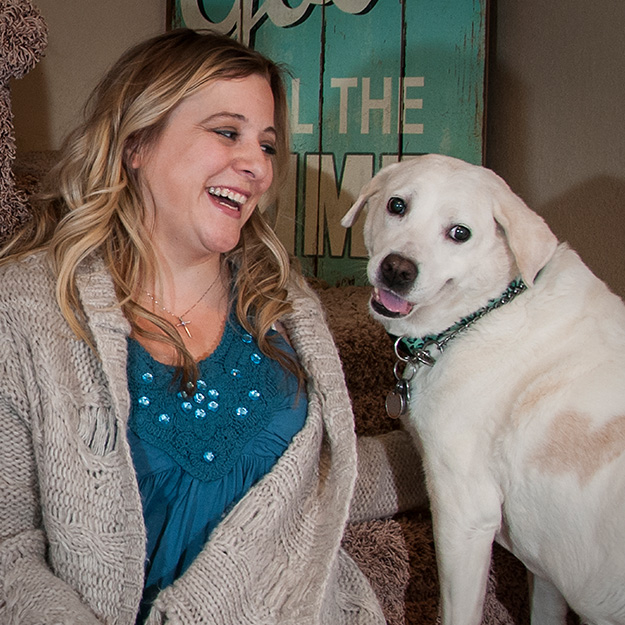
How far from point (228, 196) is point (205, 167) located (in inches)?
2.8

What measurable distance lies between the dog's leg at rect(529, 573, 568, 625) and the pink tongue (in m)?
0.63

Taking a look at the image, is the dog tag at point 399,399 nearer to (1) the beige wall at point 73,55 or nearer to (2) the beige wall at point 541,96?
(2) the beige wall at point 541,96

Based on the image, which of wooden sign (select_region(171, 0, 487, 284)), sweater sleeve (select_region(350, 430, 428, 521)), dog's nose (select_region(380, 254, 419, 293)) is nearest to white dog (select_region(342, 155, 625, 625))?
dog's nose (select_region(380, 254, 419, 293))

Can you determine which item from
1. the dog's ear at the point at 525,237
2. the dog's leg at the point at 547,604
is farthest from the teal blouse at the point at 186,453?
the dog's leg at the point at 547,604

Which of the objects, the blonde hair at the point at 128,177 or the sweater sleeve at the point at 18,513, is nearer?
the sweater sleeve at the point at 18,513

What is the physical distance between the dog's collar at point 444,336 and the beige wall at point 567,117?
0.68m

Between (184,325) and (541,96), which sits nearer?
(184,325)

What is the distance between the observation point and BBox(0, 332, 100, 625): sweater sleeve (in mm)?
1017

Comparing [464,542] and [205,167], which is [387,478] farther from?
[205,167]

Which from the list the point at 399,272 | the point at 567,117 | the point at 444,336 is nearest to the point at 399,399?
the point at 444,336

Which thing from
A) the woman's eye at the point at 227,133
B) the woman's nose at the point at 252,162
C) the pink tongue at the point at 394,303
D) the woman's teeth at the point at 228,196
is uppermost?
the woman's eye at the point at 227,133

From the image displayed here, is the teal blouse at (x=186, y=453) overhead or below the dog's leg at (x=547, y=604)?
overhead

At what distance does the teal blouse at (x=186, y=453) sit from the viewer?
1.14 metres

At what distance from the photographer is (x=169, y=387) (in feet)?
3.84
